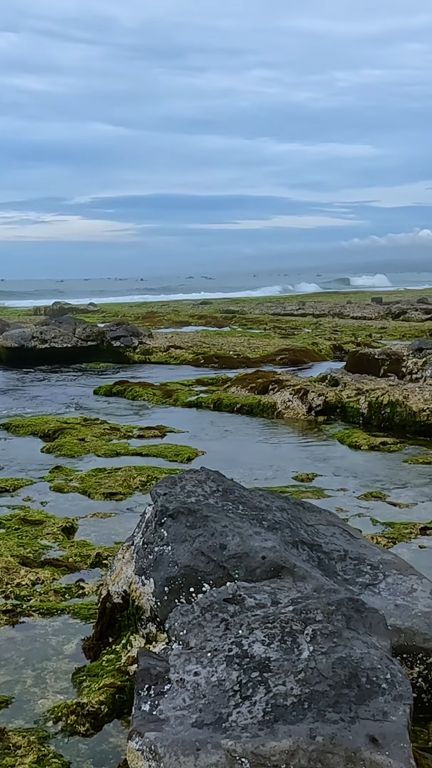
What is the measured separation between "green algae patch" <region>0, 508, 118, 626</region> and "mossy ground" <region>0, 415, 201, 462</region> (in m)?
4.78

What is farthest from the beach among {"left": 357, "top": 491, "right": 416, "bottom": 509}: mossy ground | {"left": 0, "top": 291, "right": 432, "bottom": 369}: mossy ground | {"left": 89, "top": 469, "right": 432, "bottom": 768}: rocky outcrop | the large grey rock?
the large grey rock

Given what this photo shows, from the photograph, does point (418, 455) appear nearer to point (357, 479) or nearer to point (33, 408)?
point (357, 479)

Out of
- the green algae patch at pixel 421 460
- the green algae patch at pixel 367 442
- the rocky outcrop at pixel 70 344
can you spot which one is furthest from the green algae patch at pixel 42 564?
the rocky outcrop at pixel 70 344

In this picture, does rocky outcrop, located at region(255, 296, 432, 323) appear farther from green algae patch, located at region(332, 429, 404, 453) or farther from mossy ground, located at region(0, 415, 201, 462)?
mossy ground, located at region(0, 415, 201, 462)

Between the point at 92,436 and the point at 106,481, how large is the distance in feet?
16.1

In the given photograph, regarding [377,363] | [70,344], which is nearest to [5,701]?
[377,363]

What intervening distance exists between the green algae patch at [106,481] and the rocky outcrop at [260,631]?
530 cm

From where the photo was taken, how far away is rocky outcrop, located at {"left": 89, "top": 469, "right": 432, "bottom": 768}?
4.88 meters

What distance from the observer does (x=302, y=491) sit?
13.6 meters

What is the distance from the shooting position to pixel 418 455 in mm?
16484

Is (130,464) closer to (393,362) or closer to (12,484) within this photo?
(12,484)

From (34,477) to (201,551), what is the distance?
867cm

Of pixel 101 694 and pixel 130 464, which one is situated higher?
pixel 101 694

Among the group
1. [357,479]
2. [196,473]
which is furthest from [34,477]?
[196,473]
